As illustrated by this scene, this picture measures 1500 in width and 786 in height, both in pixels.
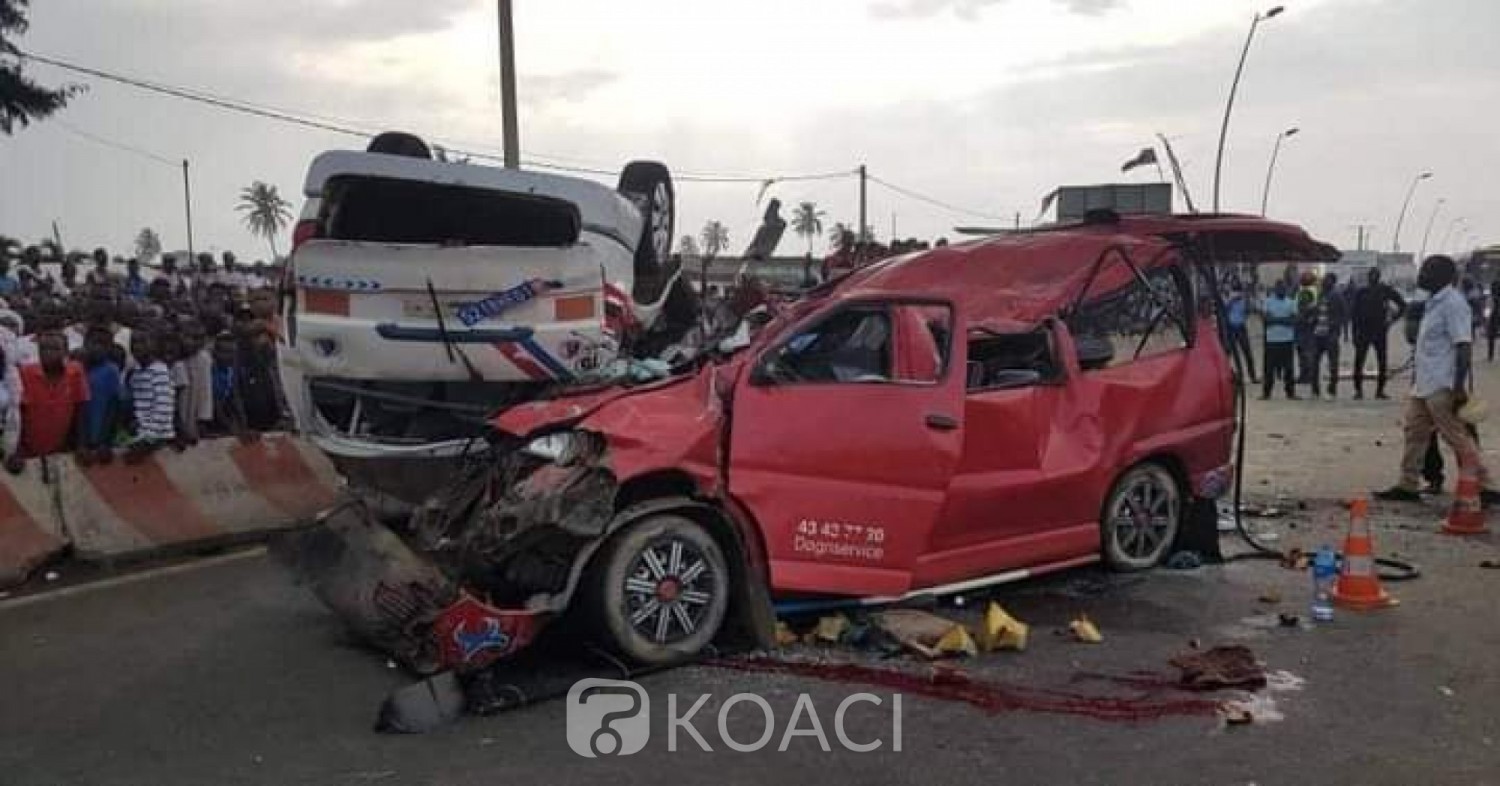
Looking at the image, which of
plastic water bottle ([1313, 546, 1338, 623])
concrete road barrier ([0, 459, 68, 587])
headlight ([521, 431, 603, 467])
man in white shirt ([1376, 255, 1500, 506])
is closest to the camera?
headlight ([521, 431, 603, 467])

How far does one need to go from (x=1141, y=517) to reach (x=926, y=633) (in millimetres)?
2036

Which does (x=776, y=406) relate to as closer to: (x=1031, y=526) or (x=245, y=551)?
(x=1031, y=526)

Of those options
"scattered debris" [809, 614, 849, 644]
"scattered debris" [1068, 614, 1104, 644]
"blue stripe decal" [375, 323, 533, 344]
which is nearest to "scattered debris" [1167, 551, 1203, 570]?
"scattered debris" [1068, 614, 1104, 644]

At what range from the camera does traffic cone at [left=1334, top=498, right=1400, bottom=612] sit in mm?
6465

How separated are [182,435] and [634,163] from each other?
3.89m

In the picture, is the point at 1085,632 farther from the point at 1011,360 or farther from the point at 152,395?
the point at 152,395

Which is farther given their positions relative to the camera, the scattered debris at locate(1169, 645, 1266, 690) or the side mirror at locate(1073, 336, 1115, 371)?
the side mirror at locate(1073, 336, 1115, 371)

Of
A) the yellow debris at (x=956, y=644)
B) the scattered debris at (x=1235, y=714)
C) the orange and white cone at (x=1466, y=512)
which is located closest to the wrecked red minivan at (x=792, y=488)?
the yellow debris at (x=956, y=644)

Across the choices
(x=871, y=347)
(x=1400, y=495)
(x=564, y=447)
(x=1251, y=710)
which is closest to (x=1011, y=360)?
(x=871, y=347)

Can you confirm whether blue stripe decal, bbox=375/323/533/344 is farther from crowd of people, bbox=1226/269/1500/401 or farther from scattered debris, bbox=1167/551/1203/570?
crowd of people, bbox=1226/269/1500/401

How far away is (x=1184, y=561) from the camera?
750cm

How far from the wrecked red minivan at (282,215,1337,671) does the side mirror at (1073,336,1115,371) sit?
0.02 meters

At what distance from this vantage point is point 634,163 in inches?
388

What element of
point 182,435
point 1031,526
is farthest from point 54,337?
point 1031,526
